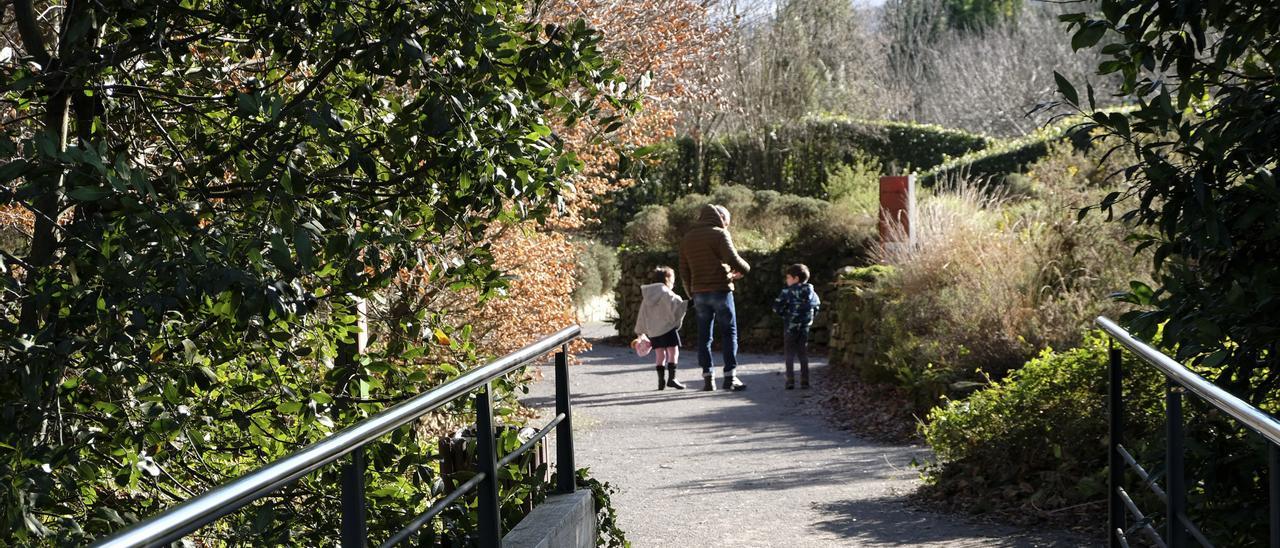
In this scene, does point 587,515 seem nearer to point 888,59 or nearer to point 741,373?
point 741,373

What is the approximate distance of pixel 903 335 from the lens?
12344mm

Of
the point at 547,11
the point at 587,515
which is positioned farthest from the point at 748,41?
the point at 587,515

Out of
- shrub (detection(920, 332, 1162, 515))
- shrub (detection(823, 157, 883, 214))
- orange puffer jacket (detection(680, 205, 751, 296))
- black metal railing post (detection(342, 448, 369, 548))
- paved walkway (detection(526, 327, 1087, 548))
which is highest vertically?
shrub (detection(823, 157, 883, 214))

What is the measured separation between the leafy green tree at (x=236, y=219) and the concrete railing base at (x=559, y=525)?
46 centimetres

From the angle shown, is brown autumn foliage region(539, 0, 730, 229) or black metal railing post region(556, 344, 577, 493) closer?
black metal railing post region(556, 344, 577, 493)

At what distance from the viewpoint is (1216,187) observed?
4.10m

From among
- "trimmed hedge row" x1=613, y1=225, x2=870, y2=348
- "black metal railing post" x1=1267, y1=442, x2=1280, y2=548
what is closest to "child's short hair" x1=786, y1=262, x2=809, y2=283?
"trimmed hedge row" x1=613, y1=225, x2=870, y2=348

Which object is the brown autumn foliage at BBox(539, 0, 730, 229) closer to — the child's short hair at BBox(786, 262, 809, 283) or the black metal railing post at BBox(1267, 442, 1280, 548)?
the child's short hair at BBox(786, 262, 809, 283)

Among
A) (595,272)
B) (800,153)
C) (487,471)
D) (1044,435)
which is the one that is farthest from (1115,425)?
(800,153)

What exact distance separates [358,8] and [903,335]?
8.77m

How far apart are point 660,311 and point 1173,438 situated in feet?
35.1

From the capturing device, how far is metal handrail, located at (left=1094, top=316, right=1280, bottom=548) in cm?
260

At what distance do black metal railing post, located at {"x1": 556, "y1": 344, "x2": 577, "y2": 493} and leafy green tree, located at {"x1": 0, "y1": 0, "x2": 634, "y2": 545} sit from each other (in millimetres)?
457

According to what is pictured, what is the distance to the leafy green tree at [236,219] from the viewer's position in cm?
A: 366
